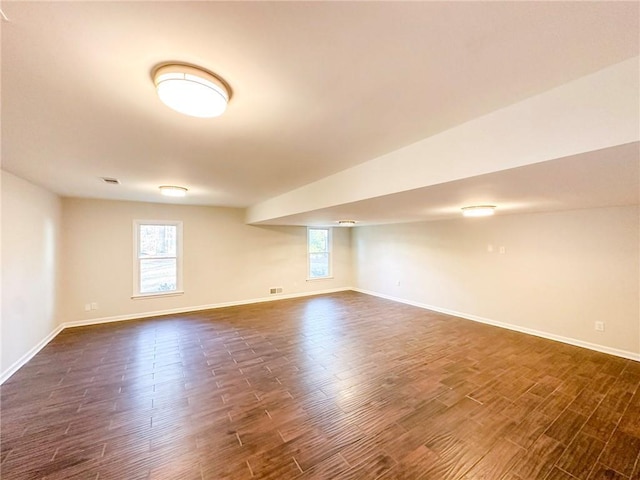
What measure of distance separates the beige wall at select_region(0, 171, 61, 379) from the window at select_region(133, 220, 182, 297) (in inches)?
48.4

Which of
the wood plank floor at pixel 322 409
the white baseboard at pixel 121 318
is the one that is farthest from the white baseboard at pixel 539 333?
the white baseboard at pixel 121 318

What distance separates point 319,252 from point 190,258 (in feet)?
11.7

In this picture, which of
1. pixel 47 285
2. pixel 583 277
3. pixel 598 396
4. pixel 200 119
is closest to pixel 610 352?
pixel 583 277

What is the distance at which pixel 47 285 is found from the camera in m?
4.08

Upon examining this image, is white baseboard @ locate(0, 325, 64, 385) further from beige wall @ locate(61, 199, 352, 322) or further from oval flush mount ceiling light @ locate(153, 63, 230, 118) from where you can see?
oval flush mount ceiling light @ locate(153, 63, 230, 118)

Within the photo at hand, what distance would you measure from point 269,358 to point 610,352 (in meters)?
4.68

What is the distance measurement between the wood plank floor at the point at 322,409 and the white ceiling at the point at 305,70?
6.64ft

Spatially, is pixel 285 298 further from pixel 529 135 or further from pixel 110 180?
pixel 529 135

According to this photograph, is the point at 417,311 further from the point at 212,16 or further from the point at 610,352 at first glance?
the point at 212,16

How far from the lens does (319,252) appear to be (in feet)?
26.0

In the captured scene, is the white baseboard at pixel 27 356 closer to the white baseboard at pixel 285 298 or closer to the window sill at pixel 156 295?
the white baseboard at pixel 285 298

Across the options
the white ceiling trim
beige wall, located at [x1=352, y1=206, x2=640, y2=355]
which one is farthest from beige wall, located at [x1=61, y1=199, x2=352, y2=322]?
the white ceiling trim

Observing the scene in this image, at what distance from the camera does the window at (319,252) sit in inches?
305

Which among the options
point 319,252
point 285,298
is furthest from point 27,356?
point 319,252
